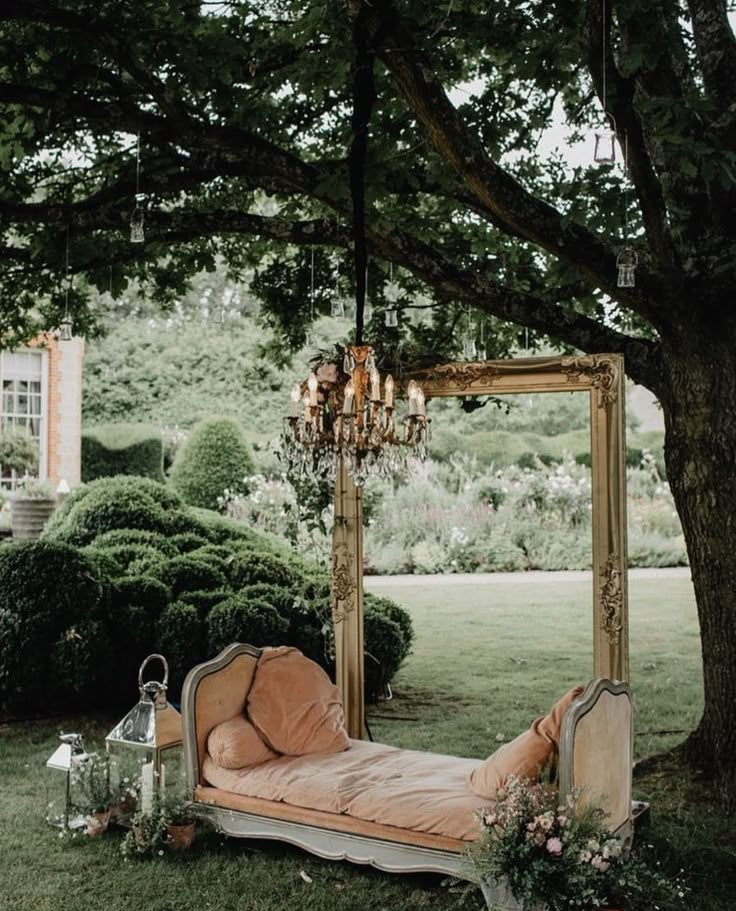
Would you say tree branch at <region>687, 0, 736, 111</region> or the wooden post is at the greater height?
tree branch at <region>687, 0, 736, 111</region>

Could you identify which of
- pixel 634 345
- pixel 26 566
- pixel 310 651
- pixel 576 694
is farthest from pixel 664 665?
pixel 26 566

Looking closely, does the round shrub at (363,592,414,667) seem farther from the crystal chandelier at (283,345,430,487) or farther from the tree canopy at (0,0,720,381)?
the crystal chandelier at (283,345,430,487)

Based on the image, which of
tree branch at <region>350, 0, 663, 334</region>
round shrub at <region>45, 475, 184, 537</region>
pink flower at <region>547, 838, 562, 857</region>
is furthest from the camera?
round shrub at <region>45, 475, 184, 537</region>

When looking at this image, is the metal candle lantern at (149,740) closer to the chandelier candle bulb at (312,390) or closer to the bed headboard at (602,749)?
the chandelier candle bulb at (312,390)

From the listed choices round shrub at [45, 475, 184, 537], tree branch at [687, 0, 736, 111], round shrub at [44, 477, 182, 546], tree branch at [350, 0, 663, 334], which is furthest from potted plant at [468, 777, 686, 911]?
round shrub at [45, 475, 184, 537]

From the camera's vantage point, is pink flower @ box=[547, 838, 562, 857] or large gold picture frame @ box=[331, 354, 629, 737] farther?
large gold picture frame @ box=[331, 354, 629, 737]

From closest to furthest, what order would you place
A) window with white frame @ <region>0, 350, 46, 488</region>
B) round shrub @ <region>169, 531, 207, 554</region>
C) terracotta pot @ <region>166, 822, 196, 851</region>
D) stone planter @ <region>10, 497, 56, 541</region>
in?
terracotta pot @ <region>166, 822, 196, 851</region> → round shrub @ <region>169, 531, 207, 554</region> → stone planter @ <region>10, 497, 56, 541</region> → window with white frame @ <region>0, 350, 46, 488</region>

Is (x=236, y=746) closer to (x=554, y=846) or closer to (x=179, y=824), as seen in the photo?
(x=179, y=824)

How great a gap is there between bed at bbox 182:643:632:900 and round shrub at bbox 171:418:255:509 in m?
9.54

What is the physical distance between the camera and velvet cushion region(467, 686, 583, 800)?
4.34 m

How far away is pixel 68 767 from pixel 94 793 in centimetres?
19

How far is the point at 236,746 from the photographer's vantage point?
199 inches

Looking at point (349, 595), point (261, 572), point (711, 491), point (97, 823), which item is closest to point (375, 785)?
point (97, 823)

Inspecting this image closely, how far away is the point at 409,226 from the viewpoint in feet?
23.1
